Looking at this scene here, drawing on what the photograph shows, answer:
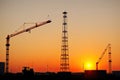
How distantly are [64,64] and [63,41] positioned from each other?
13568mm

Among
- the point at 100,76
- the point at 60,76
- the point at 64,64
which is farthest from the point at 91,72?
the point at 64,64

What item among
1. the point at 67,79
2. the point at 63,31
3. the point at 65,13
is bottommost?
the point at 67,79

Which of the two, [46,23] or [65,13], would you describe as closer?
A: [65,13]

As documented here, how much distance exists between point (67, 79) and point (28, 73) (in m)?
23.5

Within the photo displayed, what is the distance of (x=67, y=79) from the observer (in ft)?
497

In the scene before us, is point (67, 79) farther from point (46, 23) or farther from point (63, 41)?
point (46, 23)

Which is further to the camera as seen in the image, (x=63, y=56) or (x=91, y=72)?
(x=91, y=72)

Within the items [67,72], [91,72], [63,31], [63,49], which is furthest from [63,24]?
[91,72]

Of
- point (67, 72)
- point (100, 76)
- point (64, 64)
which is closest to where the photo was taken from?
point (64, 64)

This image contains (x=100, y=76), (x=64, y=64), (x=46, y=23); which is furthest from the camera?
(x=46, y=23)

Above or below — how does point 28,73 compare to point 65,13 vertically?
below

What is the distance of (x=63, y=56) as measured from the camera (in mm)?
150375

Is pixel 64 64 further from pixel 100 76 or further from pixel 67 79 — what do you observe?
pixel 100 76

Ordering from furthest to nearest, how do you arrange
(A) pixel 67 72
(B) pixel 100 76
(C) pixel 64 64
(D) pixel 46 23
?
(D) pixel 46 23 → (B) pixel 100 76 → (A) pixel 67 72 → (C) pixel 64 64
